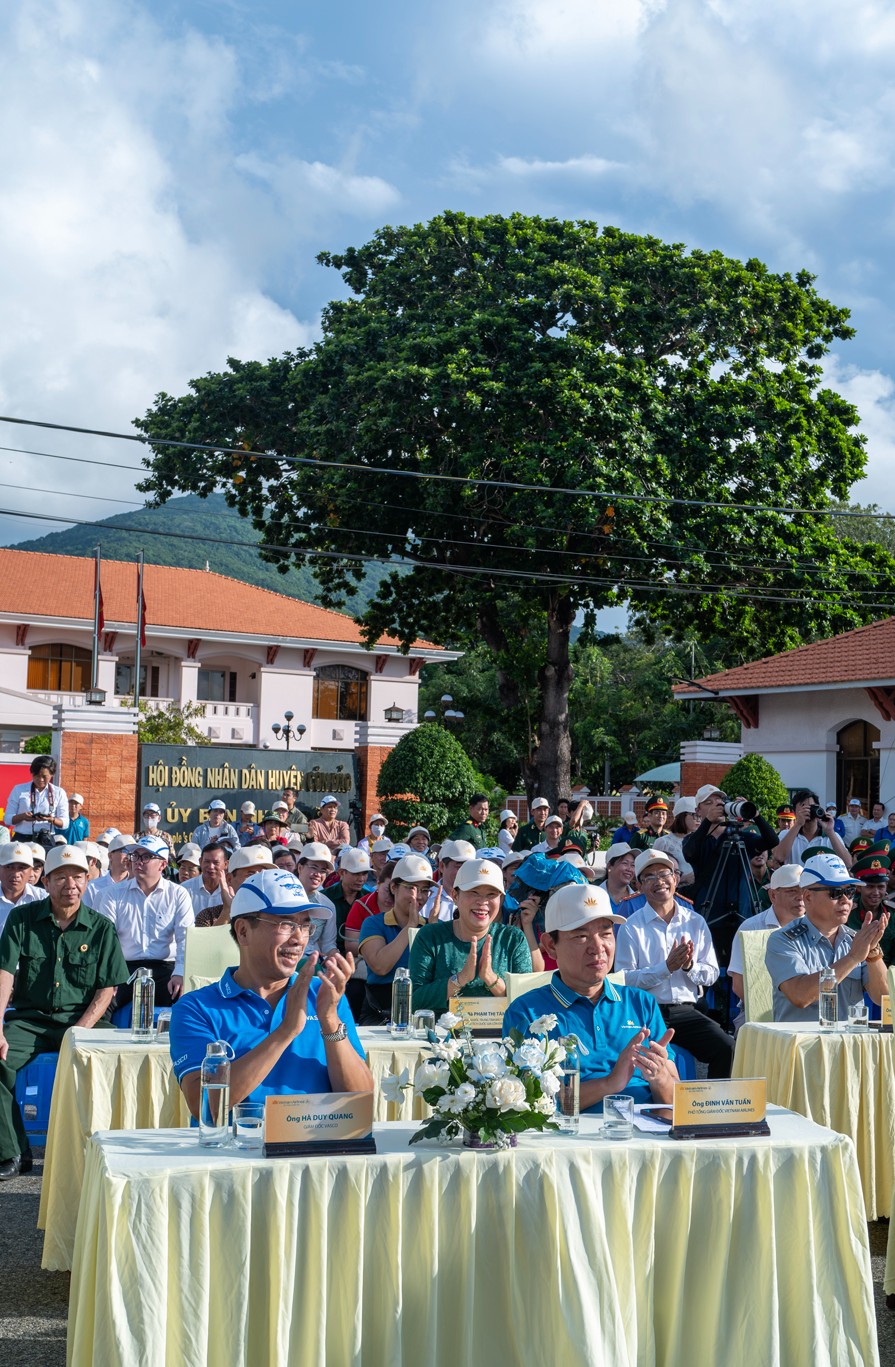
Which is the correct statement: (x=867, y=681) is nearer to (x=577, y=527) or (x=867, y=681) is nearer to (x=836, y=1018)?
(x=577, y=527)

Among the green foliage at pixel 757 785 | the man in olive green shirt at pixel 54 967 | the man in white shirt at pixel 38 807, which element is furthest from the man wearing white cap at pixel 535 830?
the green foliage at pixel 757 785

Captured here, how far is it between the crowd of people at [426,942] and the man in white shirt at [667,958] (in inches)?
0.5

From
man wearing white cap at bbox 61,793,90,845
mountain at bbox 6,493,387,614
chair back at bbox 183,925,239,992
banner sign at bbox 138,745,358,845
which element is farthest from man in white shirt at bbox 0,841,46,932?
mountain at bbox 6,493,387,614

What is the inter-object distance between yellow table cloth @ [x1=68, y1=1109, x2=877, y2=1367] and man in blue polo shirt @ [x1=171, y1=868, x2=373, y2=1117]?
1.06ft

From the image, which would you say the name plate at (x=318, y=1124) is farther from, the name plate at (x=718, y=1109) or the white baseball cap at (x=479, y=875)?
the white baseball cap at (x=479, y=875)

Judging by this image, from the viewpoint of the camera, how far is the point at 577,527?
2642cm

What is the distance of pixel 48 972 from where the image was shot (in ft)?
24.1

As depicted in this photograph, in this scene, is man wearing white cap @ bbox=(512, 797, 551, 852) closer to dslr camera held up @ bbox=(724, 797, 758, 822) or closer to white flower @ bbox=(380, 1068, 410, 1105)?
dslr camera held up @ bbox=(724, 797, 758, 822)

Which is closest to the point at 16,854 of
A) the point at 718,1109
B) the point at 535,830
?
the point at 718,1109

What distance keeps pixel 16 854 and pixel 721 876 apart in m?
5.58

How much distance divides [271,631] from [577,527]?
62.3ft

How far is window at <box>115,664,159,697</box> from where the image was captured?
42.1 meters

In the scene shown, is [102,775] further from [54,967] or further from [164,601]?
[164,601]

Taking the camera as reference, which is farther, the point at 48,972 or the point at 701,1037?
the point at 701,1037
